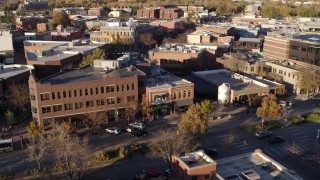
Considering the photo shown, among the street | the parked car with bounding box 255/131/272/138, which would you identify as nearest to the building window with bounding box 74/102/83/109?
the street

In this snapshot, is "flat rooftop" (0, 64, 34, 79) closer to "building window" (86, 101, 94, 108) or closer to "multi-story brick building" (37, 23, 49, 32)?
"building window" (86, 101, 94, 108)

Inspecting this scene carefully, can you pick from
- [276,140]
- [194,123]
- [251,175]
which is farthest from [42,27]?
[251,175]

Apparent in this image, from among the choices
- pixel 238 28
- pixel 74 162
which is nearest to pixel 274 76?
pixel 74 162

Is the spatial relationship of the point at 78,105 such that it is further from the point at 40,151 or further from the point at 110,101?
the point at 40,151

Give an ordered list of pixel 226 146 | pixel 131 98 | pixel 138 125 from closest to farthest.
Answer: pixel 226 146
pixel 138 125
pixel 131 98

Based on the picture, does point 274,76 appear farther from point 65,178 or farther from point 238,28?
point 238,28

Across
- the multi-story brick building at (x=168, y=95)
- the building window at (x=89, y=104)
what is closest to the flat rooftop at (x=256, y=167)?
the multi-story brick building at (x=168, y=95)

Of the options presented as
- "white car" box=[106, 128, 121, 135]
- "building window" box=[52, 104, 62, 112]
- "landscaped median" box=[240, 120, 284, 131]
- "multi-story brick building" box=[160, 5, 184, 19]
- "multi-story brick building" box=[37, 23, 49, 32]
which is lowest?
"landscaped median" box=[240, 120, 284, 131]
